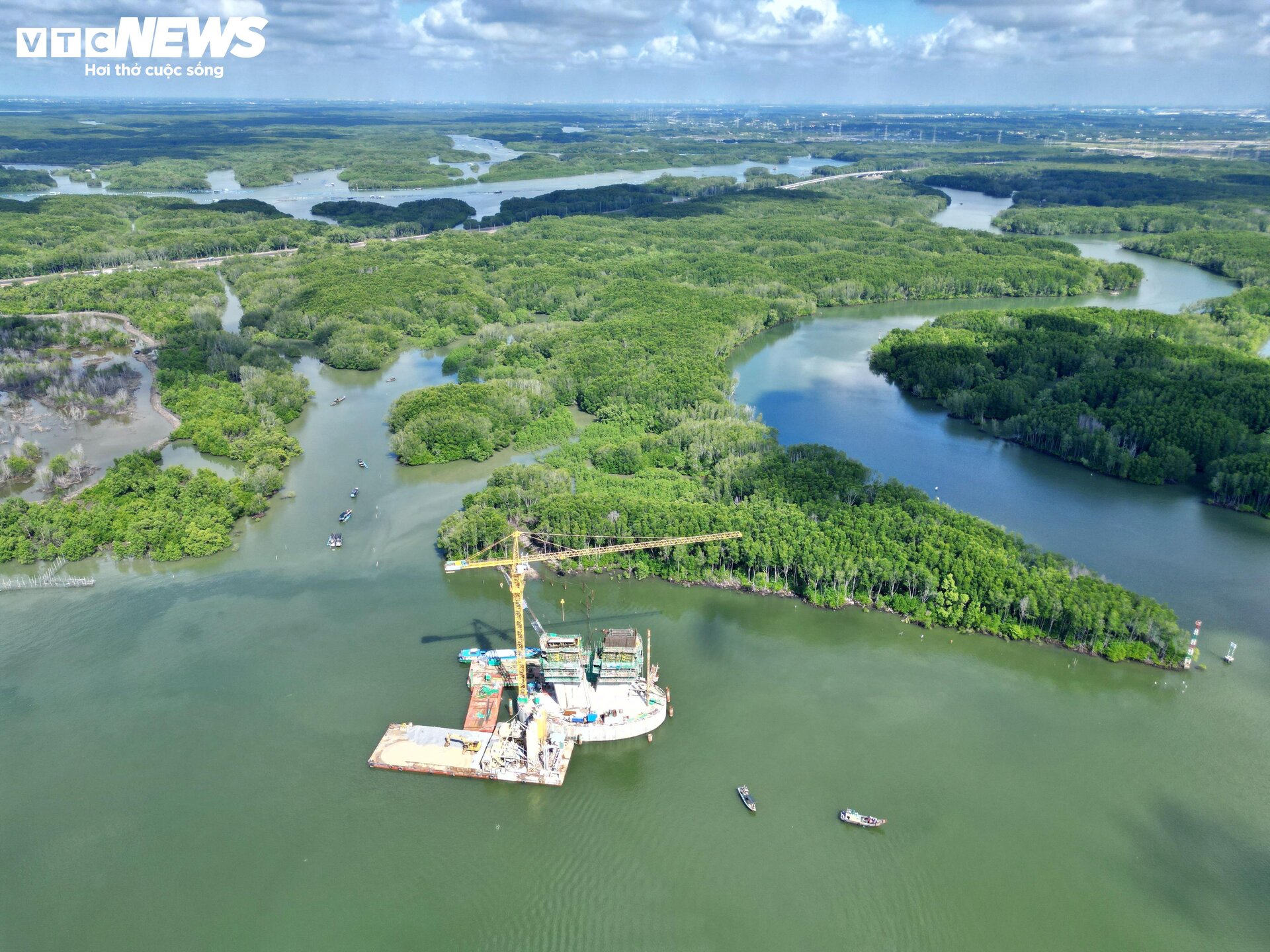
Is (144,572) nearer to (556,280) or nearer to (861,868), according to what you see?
(861,868)

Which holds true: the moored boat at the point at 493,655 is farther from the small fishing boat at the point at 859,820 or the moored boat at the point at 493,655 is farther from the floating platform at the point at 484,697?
the small fishing boat at the point at 859,820

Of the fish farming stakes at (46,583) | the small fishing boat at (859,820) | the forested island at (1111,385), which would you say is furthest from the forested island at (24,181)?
the small fishing boat at (859,820)

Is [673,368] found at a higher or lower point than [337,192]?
lower

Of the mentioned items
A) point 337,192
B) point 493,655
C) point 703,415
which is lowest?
point 493,655

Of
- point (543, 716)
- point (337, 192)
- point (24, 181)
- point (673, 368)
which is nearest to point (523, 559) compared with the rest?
point (543, 716)

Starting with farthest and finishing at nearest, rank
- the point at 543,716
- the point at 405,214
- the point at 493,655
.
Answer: the point at 405,214 < the point at 493,655 < the point at 543,716

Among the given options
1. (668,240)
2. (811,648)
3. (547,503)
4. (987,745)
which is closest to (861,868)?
(987,745)

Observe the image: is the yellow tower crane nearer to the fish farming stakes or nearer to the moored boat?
the moored boat

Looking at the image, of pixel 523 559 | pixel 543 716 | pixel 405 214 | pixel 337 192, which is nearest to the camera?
pixel 543 716

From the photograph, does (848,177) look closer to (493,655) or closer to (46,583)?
(493,655)
